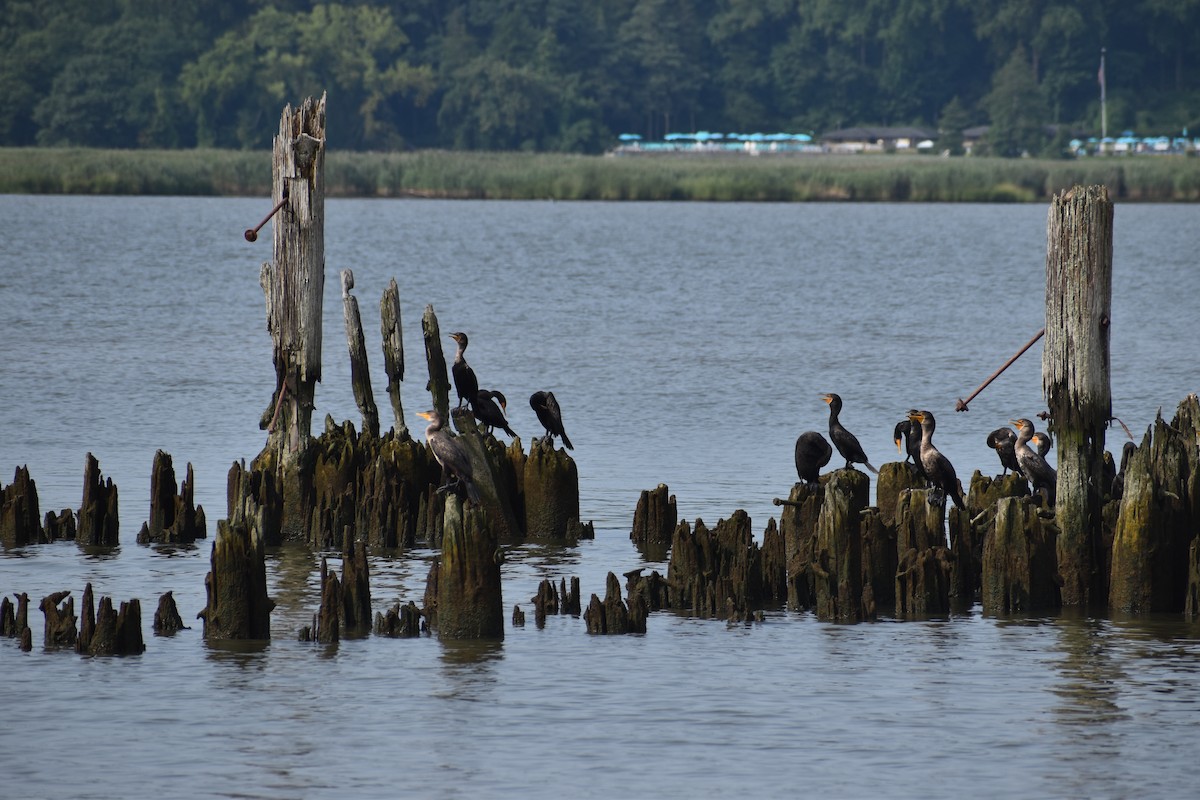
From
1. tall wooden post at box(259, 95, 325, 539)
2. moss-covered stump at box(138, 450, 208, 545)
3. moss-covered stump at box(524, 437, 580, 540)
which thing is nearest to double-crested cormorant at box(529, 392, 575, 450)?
moss-covered stump at box(524, 437, 580, 540)

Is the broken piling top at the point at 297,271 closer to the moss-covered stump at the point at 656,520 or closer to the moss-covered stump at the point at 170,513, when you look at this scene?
the moss-covered stump at the point at 170,513

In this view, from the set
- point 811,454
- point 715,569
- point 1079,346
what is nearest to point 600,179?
point 811,454

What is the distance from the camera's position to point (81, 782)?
8938mm

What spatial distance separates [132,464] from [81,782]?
9.09 metres

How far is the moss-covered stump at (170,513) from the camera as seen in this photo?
1391cm

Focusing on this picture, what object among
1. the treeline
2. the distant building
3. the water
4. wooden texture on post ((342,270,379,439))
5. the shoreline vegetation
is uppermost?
the treeline

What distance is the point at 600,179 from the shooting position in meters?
82.7

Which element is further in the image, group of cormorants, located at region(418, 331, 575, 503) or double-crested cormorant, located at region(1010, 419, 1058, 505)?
group of cormorants, located at region(418, 331, 575, 503)

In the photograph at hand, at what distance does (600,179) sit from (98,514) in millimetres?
69749

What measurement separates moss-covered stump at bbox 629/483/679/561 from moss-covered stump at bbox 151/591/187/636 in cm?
369

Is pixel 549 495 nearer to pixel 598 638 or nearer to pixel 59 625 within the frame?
pixel 598 638

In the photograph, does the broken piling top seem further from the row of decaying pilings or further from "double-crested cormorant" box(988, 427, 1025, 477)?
"double-crested cormorant" box(988, 427, 1025, 477)

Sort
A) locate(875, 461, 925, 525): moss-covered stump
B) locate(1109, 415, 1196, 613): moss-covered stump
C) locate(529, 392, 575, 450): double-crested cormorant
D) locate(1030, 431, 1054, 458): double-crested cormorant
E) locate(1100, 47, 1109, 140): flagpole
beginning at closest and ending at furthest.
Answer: locate(1109, 415, 1196, 613): moss-covered stump
locate(875, 461, 925, 525): moss-covered stump
locate(1030, 431, 1054, 458): double-crested cormorant
locate(529, 392, 575, 450): double-crested cormorant
locate(1100, 47, 1109, 140): flagpole

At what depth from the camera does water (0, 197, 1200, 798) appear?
9.30 m
